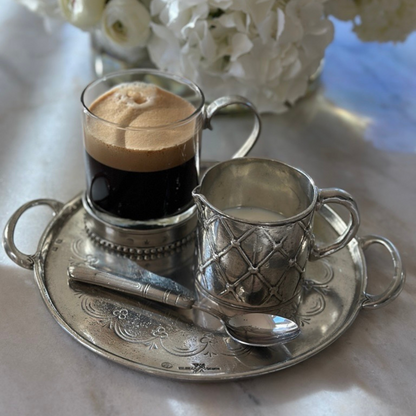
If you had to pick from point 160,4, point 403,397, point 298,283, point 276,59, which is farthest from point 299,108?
point 403,397

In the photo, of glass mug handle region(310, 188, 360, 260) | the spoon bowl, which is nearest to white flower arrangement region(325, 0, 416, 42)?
glass mug handle region(310, 188, 360, 260)

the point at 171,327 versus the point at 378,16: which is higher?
the point at 378,16

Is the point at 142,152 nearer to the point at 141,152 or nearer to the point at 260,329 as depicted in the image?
the point at 141,152

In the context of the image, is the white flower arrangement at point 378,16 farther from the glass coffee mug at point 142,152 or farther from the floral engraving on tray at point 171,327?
the floral engraving on tray at point 171,327

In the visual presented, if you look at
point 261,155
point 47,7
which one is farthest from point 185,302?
point 47,7

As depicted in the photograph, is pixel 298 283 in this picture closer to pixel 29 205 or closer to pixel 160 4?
pixel 29 205

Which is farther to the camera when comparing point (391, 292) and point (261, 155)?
point (261, 155)
